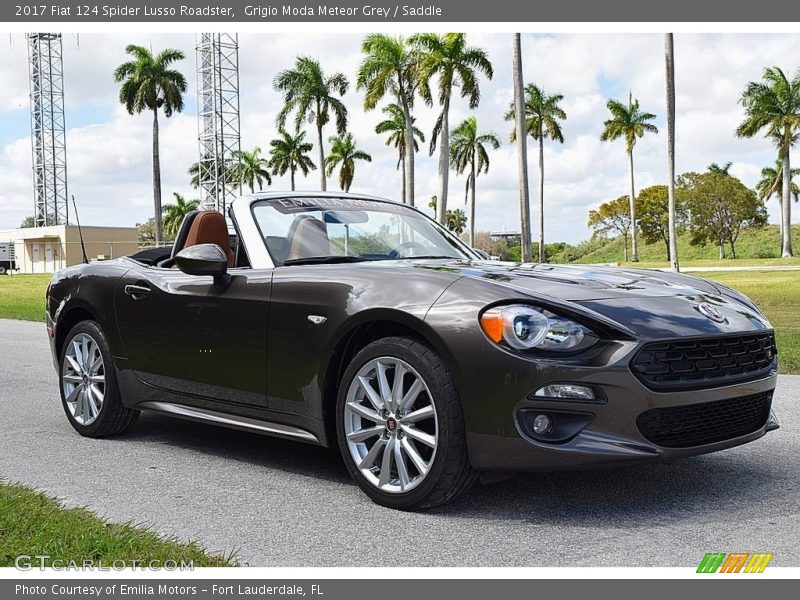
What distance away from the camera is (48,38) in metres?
73.2

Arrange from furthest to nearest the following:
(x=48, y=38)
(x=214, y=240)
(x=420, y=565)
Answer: (x=48, y=38)
(x=214, y=240)
(x=420, y=565)

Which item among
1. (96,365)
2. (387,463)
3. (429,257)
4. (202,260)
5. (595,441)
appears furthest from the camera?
(96,365)

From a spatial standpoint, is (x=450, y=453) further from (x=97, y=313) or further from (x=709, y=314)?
(x=97, y=313)

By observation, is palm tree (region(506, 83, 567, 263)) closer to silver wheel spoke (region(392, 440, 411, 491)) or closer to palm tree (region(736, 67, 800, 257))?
palm tree (region(736, 67, 800, 257))

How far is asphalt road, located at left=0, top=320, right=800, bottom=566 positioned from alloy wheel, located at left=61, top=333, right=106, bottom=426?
7.8 inches

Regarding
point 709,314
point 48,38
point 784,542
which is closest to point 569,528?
point 784,542

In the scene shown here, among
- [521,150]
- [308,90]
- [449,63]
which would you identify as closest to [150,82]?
[308,90]

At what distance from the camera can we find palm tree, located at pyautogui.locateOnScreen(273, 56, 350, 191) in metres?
51.3

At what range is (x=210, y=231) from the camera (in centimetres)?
563

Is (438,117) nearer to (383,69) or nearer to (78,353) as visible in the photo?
(383,69)

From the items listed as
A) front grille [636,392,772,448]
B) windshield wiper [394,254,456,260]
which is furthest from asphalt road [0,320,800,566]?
windshield wiper [394,254,456,260]

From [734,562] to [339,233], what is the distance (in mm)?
2740

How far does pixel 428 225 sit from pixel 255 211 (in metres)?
1.17

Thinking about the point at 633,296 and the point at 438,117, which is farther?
the point at 438,117
